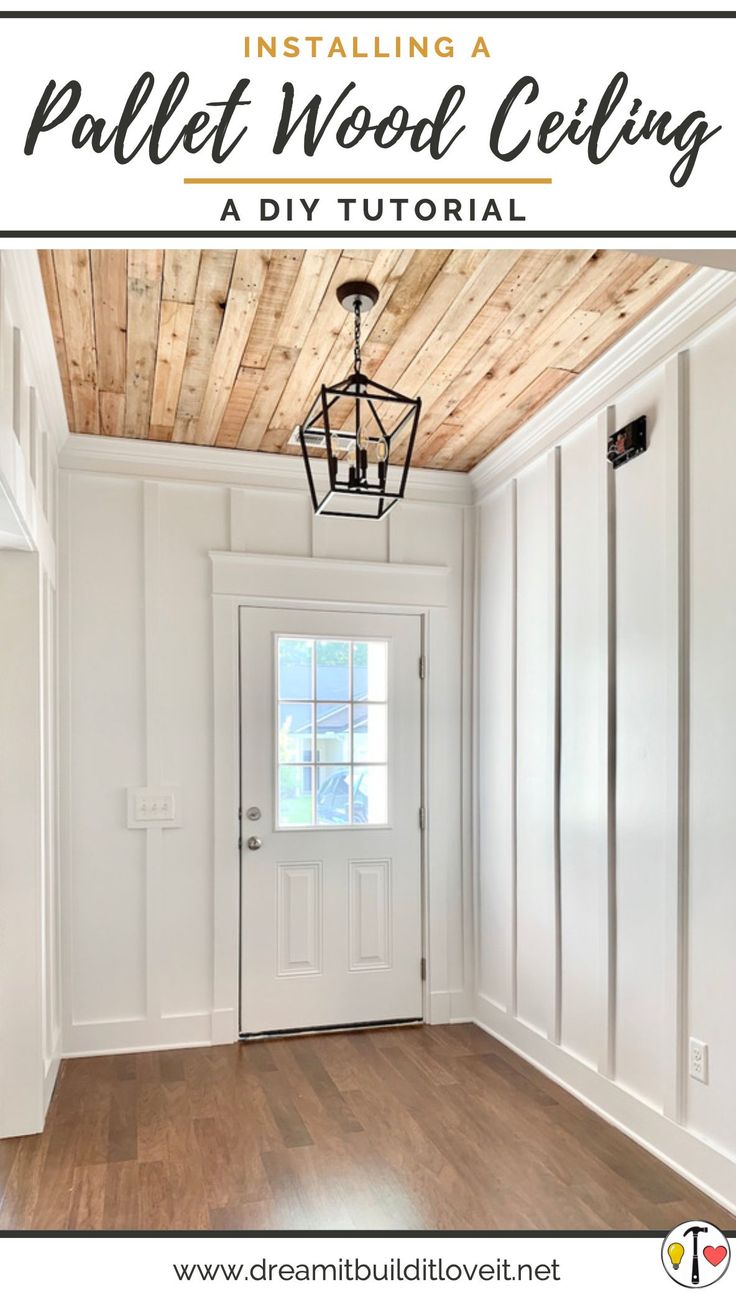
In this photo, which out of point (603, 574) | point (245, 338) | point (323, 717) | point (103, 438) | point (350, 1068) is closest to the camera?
point (245, 338)

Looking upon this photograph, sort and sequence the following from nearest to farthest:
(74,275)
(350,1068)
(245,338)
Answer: (74,275) → (245,338) → (350,1068)

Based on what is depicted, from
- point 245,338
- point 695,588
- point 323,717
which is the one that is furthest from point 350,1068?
point 245,338

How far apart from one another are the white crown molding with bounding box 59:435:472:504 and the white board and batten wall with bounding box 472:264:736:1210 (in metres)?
0.95

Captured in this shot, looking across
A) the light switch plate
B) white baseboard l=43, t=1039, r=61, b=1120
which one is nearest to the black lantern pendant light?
the light switch plate

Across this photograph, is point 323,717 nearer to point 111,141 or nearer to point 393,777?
point 393,777

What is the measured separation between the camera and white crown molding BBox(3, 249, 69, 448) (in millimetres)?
2100

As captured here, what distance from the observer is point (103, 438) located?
3678mm

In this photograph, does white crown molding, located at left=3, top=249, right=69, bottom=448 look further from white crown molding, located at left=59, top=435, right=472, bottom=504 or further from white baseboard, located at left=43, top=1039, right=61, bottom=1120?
white baseboard, located at left=43, top=1039, right=61, bottom=1120

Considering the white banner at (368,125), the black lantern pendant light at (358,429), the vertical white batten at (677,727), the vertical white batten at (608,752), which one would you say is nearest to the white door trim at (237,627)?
the black lantern pendant light at (358,429)

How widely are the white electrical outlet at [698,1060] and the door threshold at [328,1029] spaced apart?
174 cm
